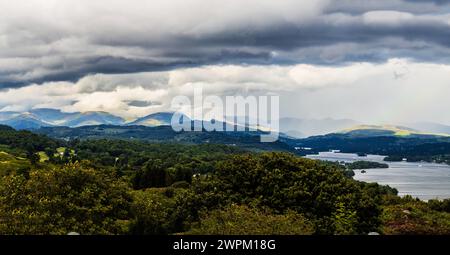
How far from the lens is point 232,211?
135ft

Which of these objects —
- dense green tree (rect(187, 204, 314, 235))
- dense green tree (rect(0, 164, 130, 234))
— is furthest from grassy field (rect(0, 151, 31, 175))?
dense green tree (rect(187, 204, 314, 235))

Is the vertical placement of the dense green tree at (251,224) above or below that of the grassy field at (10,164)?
above

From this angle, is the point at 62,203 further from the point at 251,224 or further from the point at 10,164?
the point at 10,164

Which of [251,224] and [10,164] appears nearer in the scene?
[251,224]

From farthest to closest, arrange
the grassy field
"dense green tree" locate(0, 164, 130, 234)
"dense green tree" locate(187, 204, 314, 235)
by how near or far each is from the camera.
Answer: the grassy field
"dense green tree" locate(0, 164, 130, 234)
"dense green tree" locate(187, 204, 314, 235)

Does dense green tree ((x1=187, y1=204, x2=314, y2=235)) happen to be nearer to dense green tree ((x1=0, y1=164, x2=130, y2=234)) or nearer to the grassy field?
dense green tree ((x1=0, y1=164, x2=130, y2=234))

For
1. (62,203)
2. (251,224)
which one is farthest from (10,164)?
(251,224)

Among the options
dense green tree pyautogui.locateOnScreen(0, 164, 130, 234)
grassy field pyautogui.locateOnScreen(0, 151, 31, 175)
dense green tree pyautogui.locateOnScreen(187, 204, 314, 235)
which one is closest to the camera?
dense green tree pyautogui.locateOnScreen(187, 204, 314, 235)

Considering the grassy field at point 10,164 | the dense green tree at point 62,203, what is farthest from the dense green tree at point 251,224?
the grassy field at point 10,164

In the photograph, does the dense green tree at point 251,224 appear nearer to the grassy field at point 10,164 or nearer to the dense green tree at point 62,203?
the dense green tree at point 62,203

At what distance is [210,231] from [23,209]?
16.7m

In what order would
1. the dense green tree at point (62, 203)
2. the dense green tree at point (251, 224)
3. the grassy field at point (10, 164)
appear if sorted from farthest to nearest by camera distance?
the grassy field at point (10, 164)
the dense green tree at point (62, 203)
the dense green tree at point (251, 224)
